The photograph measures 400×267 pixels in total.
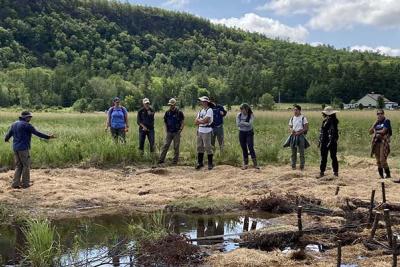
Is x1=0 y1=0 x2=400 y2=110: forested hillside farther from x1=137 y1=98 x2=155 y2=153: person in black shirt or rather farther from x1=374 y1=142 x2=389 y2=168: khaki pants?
x1=374 y1=142 x2=389 y2=168: khaki pants

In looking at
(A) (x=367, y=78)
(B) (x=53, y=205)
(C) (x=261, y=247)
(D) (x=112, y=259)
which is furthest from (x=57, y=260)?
(A) (x=367, y=78)

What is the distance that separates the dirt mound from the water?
2.67 feet

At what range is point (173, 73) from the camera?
12531 centimetres

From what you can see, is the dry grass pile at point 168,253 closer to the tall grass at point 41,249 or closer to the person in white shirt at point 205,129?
the tall grass at point 41,249

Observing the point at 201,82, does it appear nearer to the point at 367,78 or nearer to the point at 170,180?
the point at 367,78

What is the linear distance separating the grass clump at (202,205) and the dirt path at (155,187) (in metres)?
0.32

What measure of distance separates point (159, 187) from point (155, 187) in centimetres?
9

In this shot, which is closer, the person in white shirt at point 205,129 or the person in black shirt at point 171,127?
the person in white shirt at point 205,129

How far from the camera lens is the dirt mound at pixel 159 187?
10.2 metres

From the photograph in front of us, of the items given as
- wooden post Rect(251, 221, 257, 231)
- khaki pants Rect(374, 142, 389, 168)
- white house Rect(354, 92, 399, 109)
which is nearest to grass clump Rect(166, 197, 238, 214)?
wooden post Rect(251, 221, 257, 231)

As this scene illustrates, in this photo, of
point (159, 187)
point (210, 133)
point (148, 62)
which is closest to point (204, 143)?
point (210, 133)

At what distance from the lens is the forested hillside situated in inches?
3388

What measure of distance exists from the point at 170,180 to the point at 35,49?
111179 millimetres

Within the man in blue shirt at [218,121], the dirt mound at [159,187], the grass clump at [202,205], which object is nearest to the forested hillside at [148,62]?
the man in blue shirt at [218,121]
